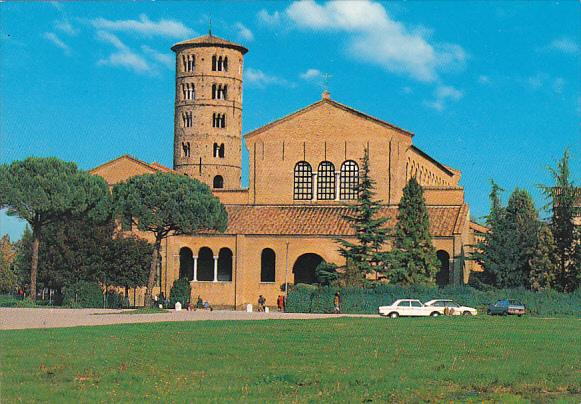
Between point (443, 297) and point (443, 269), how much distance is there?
12.9m

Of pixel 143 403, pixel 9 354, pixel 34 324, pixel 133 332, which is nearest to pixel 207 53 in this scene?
pixel 34 324

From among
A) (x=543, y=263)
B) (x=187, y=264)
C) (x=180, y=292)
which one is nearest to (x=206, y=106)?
(x=187, y=264)

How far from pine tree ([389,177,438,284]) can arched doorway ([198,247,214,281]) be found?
17.2 metres

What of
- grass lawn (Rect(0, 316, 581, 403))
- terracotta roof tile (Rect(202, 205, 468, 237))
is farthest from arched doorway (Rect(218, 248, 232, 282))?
grass lawn (Rect(0, 316, 581, 403))

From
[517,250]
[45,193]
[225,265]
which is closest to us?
[45,193]

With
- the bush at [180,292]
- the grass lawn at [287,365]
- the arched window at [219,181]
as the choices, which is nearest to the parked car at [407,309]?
the grass lawn at [287,365]

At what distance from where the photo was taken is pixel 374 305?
5084 centimetres

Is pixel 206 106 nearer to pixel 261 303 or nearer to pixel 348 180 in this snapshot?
pixel 348 180

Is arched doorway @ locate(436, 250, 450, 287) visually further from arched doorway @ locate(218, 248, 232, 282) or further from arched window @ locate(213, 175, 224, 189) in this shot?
arched window @ locate(213, 175, 224, 189)

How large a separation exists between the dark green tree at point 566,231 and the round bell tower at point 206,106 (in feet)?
104

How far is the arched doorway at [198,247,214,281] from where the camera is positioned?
225 ft

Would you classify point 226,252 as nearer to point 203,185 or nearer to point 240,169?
point 203,185

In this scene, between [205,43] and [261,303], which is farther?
[205,43]

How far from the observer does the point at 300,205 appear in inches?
2645
